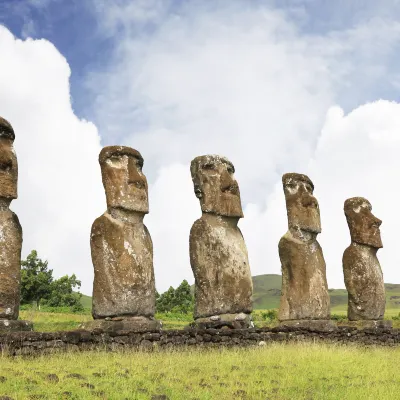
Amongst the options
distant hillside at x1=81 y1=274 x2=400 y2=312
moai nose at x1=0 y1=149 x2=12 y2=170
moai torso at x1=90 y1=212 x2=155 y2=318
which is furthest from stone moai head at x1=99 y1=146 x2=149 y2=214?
distant hillside at x1=81 y1=274 x2=400 y2=312

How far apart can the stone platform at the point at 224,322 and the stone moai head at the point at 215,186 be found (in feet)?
8.11

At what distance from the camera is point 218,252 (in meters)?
14.7

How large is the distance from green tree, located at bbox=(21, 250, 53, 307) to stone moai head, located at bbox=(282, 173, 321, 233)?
29219 millimetres

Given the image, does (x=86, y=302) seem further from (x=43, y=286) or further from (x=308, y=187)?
(x=308, y=187)

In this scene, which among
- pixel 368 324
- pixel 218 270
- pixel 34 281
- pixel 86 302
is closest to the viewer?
pixel 218 270

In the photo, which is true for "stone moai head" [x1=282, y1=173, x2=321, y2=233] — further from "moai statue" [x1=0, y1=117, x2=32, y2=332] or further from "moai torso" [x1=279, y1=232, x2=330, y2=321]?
"moai statue" [x1=0, y1=117, x2=32, y2=332]

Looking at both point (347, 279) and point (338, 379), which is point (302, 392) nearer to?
point (338, 379)

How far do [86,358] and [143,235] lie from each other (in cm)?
351

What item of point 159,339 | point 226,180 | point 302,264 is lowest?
point 159,339

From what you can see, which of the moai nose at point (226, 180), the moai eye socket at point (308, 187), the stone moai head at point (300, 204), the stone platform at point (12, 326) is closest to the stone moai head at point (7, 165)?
the stone platform at point (12, 326)

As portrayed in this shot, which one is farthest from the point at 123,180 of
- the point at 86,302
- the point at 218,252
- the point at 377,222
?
the point at 86,302

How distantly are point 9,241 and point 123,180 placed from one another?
2.92 metres

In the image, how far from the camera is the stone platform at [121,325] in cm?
1253

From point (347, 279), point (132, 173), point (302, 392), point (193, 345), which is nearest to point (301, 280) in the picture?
point (347, 279)
